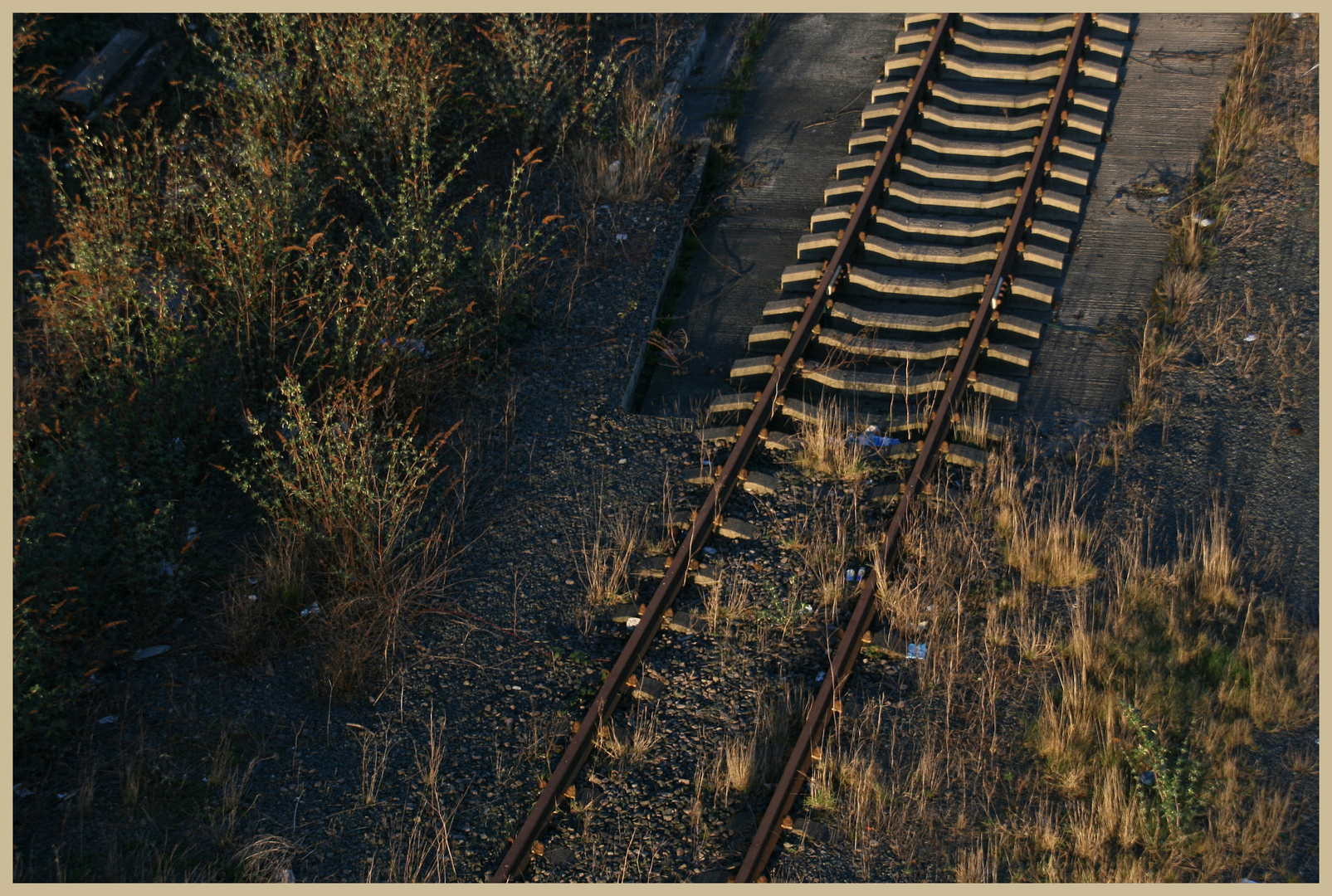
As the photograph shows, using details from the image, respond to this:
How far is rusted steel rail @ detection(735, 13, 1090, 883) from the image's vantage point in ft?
15.8

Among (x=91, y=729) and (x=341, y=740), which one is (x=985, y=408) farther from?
(x=91, y=729)

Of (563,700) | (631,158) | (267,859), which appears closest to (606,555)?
(563,700)

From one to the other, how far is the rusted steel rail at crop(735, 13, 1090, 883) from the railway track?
0.01 metres

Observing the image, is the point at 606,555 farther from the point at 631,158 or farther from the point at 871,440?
the point at 631,158

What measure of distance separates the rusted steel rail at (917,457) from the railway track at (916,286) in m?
0.01

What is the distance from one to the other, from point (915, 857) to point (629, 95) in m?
6.81

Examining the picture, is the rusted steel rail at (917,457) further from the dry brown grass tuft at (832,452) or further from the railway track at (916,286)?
the dry brown grass tuft at (832,452)

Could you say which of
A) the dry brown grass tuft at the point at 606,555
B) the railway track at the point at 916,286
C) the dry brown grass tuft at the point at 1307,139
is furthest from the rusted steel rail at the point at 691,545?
the dry brown grass tuft at the point at 1307,139

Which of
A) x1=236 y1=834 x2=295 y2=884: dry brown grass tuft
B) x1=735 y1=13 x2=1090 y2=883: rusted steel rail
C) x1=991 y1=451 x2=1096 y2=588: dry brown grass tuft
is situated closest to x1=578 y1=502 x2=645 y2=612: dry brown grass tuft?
x1=735 y1=13 x2=1090 y2=883: rusted steel rail

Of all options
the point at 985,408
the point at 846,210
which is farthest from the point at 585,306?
the point at 985,408

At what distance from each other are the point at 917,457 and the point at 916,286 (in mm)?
1728

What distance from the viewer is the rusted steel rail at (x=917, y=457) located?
4.80m

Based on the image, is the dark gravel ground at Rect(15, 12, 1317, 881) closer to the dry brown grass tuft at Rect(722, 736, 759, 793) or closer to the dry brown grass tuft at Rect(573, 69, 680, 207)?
the dry brown grass tuft at Rect(722, 736, 759, 793)

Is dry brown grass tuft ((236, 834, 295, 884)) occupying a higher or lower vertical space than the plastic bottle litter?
lower
